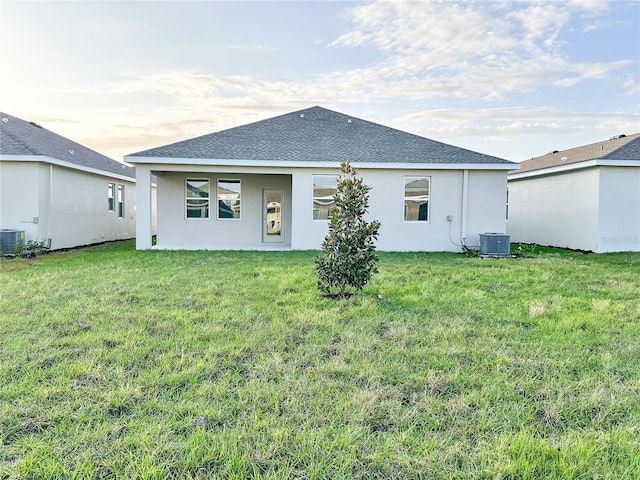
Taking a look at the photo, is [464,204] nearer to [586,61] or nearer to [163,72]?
[586,61]

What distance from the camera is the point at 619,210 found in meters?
13.2

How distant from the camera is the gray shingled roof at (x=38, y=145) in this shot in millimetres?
12106

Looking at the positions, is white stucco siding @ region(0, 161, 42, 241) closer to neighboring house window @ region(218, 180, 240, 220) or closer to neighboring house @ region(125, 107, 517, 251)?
neighboring house @ region(125, 107, 517, 251)

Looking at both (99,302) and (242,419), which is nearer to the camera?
(242,419)

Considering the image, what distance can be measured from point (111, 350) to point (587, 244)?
14707 mm

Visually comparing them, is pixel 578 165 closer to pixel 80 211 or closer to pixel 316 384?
pixel 316 384

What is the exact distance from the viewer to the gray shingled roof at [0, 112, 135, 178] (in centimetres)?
1211

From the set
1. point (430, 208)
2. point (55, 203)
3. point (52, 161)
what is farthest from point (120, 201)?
point (430, 208)

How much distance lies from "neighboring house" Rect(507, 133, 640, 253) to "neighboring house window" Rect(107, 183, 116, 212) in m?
17.8

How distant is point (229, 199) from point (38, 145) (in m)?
6.22

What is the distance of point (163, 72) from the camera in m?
13.2

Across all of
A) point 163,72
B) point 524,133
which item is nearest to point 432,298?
point 163,72

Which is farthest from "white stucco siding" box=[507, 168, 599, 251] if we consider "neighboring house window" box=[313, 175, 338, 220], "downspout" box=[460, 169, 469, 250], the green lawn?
"neighboring house window" box=[313, 175, 338, 220]

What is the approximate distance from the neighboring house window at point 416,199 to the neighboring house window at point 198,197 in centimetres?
692
